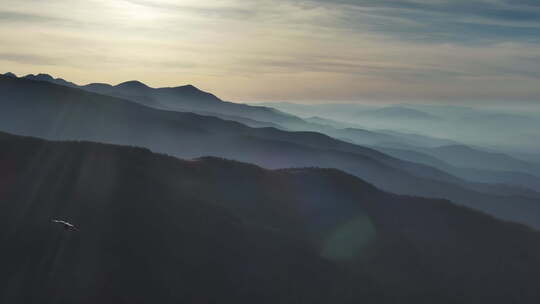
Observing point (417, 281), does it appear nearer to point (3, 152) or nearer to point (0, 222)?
point (0, 222)

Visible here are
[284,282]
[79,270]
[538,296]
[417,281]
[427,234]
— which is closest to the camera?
[79,270]

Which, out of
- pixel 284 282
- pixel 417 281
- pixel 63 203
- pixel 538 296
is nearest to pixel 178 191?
pixel 63 203

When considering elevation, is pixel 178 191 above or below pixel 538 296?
above

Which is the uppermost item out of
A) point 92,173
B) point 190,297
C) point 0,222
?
point 92,173

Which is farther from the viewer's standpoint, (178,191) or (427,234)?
(427,234)

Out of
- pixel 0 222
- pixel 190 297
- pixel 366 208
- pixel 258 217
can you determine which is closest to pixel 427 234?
pixel 366 208

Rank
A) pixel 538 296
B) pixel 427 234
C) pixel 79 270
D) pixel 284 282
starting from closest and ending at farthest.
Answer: pixel 79 270, pixel 284 282, pixel 538 296, pixel 427 234
